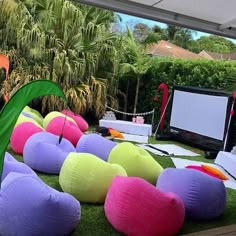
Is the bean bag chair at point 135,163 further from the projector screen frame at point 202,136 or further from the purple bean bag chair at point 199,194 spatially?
the projector screen frame at point 202,136

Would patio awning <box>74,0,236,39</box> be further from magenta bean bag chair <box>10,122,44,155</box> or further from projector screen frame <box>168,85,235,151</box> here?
magenta bean bag chair <box>10,122,44,155</box>

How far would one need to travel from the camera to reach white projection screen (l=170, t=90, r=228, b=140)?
6801 mm

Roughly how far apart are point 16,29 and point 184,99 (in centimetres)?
483

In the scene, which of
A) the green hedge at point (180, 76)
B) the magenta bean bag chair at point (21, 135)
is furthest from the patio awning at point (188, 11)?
the green hedge at point (180, 76)

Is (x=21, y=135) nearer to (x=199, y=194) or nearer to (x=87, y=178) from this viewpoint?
(x=87, y=178)

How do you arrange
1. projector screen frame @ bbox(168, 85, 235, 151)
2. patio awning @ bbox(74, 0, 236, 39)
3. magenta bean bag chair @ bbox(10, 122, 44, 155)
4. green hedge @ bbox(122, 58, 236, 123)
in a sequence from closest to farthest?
patio awning @ bbox(74, 0, 236, 39) → magenta bean bag chair @ bbox(10, 122, 44, 155) → projector screen frame @ bbox(168, 85, 235, 151) → green hedge @ bbox(122, 58, 236, 123)

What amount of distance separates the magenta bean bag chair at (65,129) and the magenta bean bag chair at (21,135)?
561 millimetres

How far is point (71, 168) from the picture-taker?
3.57 metres

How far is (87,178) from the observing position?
349cm

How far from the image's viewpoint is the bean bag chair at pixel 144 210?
2.82 m

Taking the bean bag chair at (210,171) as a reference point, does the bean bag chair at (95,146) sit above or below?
above

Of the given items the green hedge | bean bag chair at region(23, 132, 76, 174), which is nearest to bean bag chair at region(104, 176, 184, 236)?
bean bag chair at region(23, 132, 76, 174)

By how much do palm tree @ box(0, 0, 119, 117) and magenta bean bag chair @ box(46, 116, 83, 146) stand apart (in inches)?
113

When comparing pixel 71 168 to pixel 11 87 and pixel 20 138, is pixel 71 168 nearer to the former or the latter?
pixel 20 138
